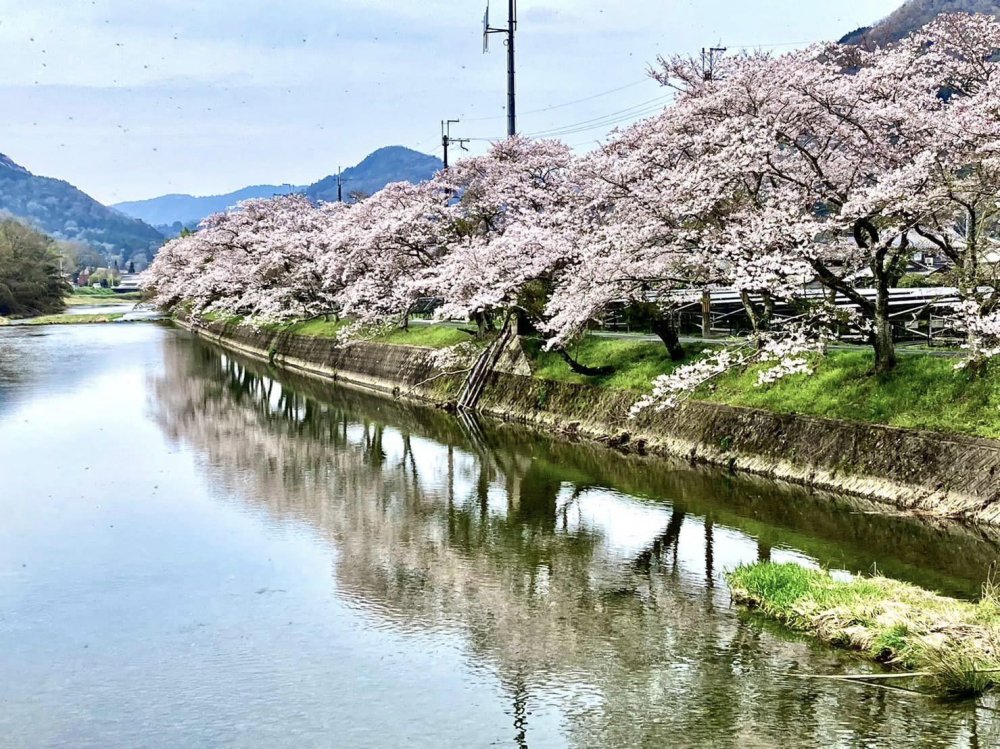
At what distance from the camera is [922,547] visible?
14.0 metres

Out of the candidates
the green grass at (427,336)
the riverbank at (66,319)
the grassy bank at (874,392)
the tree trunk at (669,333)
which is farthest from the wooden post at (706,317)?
the riverbank at (66,319)

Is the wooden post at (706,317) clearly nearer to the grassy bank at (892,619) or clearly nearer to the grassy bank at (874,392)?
the grassy bank at (874,392)

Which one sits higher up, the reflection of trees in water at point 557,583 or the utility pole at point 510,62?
the utility pole at point 510,62

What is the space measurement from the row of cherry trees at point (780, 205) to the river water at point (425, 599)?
11.9ft

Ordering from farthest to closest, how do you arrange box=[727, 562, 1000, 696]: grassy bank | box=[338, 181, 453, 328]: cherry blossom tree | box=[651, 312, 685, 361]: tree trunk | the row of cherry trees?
box=[338, 181, 453, 328]: cherry blossom tree
box=[651, 312, 685, 361]: tree trunk
the row of cherry trees
box=[727, 562, 1000, 696]: grassy bank

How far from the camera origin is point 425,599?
496 inches

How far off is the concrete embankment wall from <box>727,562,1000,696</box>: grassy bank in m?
4.16

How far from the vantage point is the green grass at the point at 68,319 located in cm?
8081

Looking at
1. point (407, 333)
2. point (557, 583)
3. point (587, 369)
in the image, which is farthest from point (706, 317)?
point (557, 583)

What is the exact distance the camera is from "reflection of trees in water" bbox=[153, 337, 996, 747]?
357 inches

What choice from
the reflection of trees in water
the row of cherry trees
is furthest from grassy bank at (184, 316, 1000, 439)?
the reflection of trees in water

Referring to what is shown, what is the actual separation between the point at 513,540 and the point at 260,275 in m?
35.9

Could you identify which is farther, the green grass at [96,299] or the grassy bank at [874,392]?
the green grass at [96,299]

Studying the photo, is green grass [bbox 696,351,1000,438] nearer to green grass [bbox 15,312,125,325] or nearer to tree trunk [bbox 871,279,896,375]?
tree trunk [bbox 871,279,896,375]
